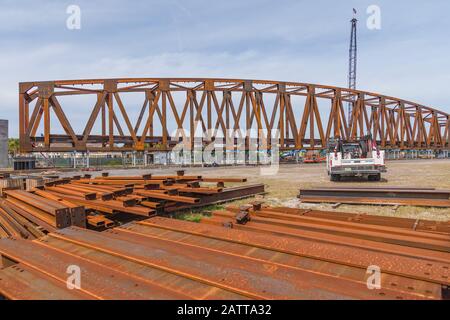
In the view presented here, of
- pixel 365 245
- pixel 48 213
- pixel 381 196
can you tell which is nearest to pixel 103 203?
pixel 48 213

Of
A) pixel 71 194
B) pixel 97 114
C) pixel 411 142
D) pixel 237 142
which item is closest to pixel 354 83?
pixel 411 142

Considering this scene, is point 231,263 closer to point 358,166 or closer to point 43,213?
point 43,213

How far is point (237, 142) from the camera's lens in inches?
1614

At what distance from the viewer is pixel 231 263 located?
297 cm

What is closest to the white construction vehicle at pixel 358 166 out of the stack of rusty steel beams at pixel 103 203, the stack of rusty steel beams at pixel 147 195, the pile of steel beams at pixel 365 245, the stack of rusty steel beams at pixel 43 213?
the stack of rusty steel beams at pixel 147 195

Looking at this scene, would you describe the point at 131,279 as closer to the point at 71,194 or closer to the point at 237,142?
the point at 71,194

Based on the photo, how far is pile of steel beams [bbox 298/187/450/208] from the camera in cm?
728

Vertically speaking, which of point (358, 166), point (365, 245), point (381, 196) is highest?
point (358, 166)

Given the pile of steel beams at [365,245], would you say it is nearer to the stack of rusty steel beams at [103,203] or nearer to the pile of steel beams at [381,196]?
the stack of rusty steel beams at [103,203]

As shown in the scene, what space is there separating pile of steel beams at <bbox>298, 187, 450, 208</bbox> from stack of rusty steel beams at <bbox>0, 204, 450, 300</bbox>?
3.41 m

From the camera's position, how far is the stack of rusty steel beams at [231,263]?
2.36 metres

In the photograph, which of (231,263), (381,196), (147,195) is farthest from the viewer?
(381,196)

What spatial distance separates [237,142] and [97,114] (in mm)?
18378

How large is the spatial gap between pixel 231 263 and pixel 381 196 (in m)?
6.44
